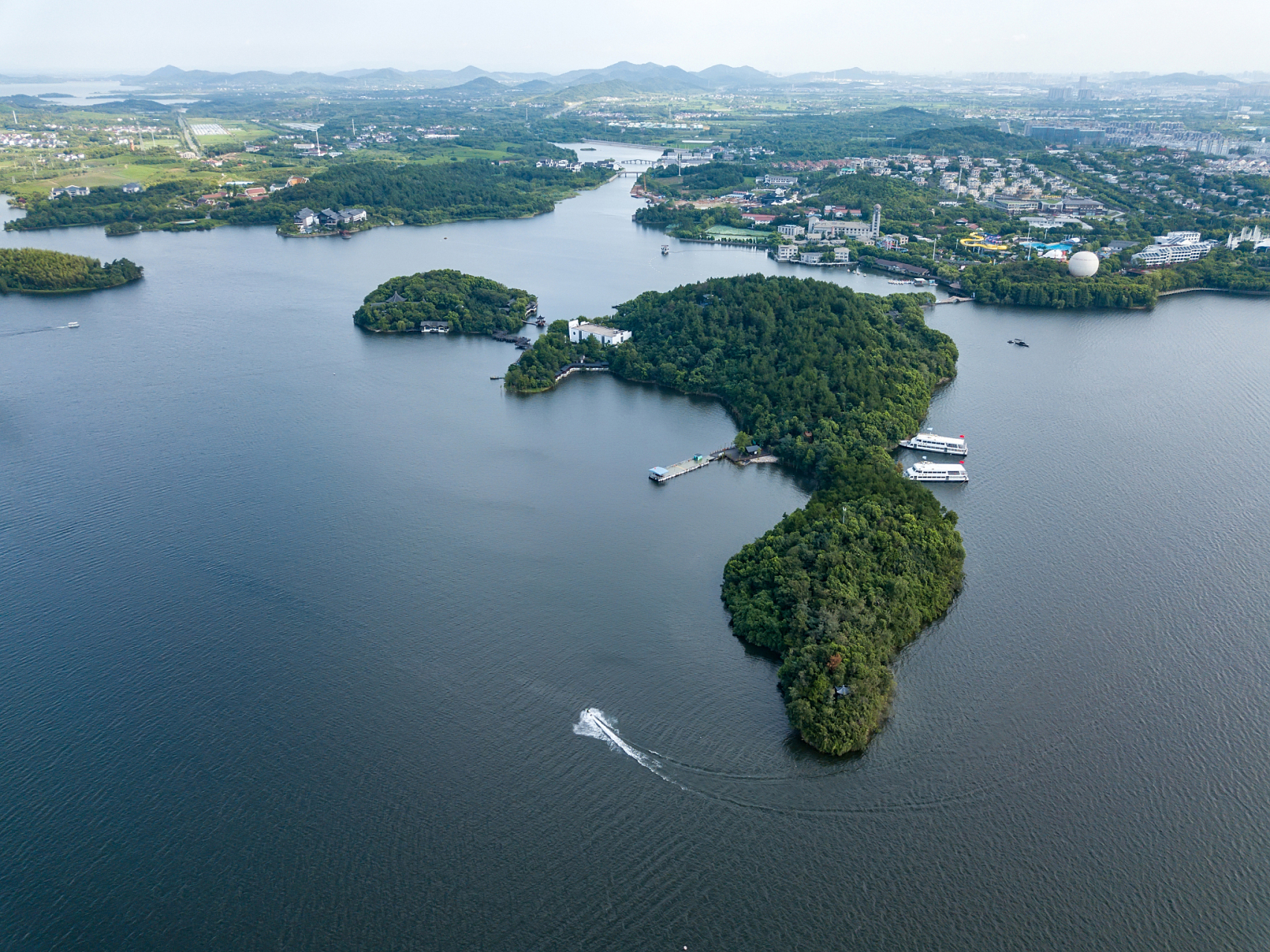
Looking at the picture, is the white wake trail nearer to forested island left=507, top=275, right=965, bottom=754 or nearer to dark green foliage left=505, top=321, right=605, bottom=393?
forested island left=507, top=275, right=965, bottom=754

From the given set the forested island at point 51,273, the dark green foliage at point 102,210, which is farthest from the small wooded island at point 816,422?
the dark green foliage at point 102,210

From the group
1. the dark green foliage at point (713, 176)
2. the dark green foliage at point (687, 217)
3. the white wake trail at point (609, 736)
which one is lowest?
the white wake trail at point (609, 736)

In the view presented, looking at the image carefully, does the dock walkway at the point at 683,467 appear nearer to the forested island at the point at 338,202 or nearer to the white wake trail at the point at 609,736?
the white wake trail at the point at 609,736

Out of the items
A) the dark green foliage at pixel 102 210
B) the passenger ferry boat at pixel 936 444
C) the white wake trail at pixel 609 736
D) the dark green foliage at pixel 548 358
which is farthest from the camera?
the dark green foliage at pixel 102 210

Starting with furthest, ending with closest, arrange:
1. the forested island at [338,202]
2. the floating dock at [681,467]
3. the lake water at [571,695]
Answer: the forested island at [338,202] < the floating dock at [681,467] < the lake water at [571,695]

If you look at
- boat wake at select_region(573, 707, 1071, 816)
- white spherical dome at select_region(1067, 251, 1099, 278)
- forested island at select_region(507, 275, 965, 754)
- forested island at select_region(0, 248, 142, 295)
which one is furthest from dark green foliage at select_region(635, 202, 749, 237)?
boat wake at select_region(573, 707, 1071, 816)

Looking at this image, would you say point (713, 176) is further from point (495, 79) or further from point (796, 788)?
point (495, 79)
